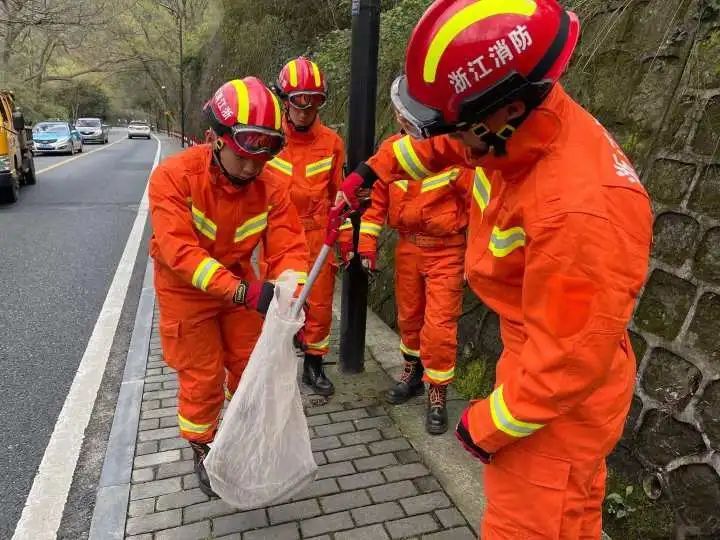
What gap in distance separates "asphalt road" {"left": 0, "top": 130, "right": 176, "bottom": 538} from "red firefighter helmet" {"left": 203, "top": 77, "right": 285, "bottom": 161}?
2004 mm

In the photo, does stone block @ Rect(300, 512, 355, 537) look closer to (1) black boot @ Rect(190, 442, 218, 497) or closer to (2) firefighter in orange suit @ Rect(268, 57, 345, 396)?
(1) black boot @ Rect(190, 442, 218, 497)

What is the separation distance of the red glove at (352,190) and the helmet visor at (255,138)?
39 cm

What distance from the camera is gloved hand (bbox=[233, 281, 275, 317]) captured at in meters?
2.48

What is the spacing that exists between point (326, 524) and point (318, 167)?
2196 mm

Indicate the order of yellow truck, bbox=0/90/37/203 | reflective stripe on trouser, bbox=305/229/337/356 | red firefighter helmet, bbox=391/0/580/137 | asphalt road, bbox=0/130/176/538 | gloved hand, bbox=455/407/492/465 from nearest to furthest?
red firefighter helmet, bbox=391/0/580/137 < gloved hand, bbox=455/407/492/465 < asphalt road, bbox=0/130/176/538 < reflective stripe on trouser, bbox=305/229/337/356 < yellow truck, bbox=0/90/37/203

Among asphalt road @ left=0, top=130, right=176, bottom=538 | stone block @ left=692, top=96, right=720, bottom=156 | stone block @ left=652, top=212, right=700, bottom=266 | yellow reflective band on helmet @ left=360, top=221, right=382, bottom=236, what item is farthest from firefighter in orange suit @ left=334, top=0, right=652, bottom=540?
asphalt road @ left=0, top=130, right=176, bottom=538

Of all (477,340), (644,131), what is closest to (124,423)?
(477,340)

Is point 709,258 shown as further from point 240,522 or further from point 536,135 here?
point 240,522

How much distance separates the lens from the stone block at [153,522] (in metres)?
2.60

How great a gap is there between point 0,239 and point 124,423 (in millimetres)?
6527

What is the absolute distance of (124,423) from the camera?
136 inches

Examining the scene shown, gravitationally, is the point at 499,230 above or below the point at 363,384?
above

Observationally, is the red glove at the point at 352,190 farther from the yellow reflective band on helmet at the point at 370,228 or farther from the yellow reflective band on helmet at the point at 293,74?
the yellow reflective band on helmet at the point at 293,74

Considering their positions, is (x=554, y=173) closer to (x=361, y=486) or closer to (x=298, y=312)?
(x=298, y=312)
